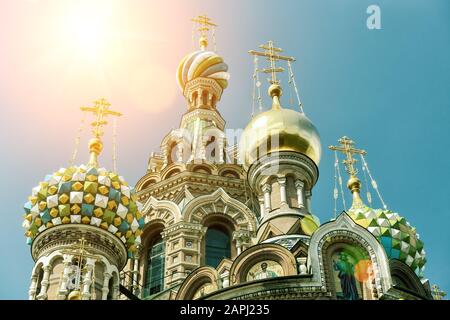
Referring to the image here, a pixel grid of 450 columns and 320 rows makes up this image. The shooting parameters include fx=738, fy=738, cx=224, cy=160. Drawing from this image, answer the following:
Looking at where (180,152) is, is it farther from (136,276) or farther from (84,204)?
(84,204)

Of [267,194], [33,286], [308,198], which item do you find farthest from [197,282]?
[308,198]

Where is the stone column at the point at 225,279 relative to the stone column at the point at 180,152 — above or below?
below

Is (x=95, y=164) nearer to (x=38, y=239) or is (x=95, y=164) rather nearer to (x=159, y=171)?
(x=38, y=239)

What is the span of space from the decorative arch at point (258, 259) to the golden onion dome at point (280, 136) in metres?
2.86

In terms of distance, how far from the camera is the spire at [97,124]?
1441cm

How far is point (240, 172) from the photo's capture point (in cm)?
1819

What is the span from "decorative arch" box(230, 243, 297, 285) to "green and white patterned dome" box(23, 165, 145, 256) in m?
2.38

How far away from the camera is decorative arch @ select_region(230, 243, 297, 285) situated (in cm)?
1153

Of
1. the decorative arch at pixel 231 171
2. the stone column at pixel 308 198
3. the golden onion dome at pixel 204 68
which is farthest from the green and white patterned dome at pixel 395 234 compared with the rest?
the golden onion dome at pixel 204 68

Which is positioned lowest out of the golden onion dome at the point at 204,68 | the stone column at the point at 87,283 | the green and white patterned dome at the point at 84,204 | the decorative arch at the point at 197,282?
the stone column at the point at 87,283

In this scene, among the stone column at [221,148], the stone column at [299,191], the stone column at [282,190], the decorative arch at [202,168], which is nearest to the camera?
the stone column at [282,190]

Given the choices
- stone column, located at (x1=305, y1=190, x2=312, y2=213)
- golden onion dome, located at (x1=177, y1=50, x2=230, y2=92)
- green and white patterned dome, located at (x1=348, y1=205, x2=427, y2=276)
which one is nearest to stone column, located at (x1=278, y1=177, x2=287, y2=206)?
stone column, located at (x1=305, y1=190, x2=312, y2=213)

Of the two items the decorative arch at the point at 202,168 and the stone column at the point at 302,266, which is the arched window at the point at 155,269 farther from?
the stone column at the point at 302,266
